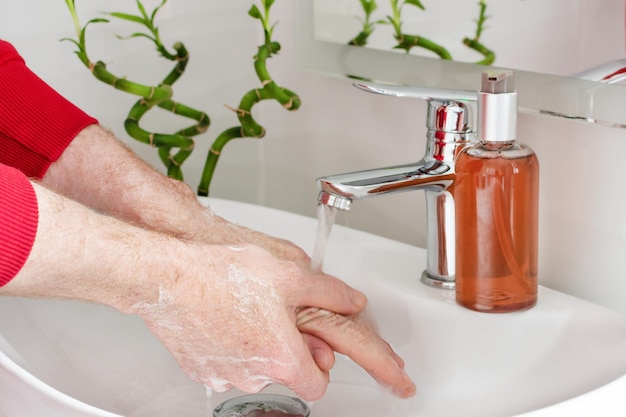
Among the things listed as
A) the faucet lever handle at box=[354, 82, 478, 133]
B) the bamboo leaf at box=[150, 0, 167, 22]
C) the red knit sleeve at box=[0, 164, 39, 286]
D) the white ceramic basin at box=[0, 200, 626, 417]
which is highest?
the bamboo leaf at box=[150, 0, 167, 22]

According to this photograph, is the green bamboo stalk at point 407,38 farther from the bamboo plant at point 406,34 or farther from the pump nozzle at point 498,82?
the pump nozzle at point 498,82

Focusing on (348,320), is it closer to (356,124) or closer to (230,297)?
(230,297)

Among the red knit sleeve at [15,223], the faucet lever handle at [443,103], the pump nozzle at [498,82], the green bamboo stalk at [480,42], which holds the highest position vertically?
the green bamboo stalk at [480,42]

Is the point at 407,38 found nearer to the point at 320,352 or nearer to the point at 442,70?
the point at 442,70

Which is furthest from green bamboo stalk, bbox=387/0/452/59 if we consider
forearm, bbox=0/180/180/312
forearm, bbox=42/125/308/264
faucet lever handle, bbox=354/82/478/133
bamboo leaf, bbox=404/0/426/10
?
forearm, bbox=0/180/180/312

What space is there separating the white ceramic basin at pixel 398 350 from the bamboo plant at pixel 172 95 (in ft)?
0.70

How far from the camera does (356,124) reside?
112 cm

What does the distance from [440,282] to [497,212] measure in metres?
0.13

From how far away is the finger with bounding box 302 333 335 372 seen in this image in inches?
32.4

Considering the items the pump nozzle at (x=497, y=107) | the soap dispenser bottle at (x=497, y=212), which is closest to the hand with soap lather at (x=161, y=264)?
the soap dispenser bottle at (x=497, y=212)

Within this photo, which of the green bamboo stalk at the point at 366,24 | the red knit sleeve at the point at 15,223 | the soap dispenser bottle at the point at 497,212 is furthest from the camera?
the green bamboo stalk at the point at 366,24

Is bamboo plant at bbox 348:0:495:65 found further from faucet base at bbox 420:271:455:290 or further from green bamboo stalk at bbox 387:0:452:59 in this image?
faucet base at bbox 420:271:455:290

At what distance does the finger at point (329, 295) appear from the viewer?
32.7 inches

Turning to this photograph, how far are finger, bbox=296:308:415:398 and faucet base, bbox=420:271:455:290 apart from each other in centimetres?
8
